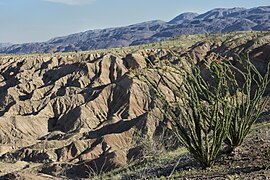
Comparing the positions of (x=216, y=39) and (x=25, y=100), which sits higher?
(x=216, y=39)

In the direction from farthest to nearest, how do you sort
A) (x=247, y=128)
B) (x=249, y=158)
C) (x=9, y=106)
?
(x=9, y=106) → (x=247, y=128) → (x=249, y=158)

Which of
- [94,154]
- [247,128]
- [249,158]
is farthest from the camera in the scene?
[94,154]

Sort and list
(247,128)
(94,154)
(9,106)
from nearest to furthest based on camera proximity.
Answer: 1. (247,128)
2. (94,154)
3. (9,106)

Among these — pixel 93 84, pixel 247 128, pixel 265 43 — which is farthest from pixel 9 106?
pixel 247 128

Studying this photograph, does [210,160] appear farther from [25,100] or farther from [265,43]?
[25,100]

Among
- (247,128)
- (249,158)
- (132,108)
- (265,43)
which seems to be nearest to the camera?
(249,158)

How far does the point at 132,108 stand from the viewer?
44188 millimetres

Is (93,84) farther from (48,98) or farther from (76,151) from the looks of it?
(76,151)

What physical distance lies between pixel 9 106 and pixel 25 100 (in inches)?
80.4

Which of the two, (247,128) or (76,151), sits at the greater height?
(247,128)

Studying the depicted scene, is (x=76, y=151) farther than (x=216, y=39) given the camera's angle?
No

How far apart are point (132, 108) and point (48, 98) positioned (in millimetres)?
13269

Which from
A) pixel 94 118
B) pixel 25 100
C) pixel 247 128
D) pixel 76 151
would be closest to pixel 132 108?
pixel 94 118

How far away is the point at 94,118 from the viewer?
45469mm
